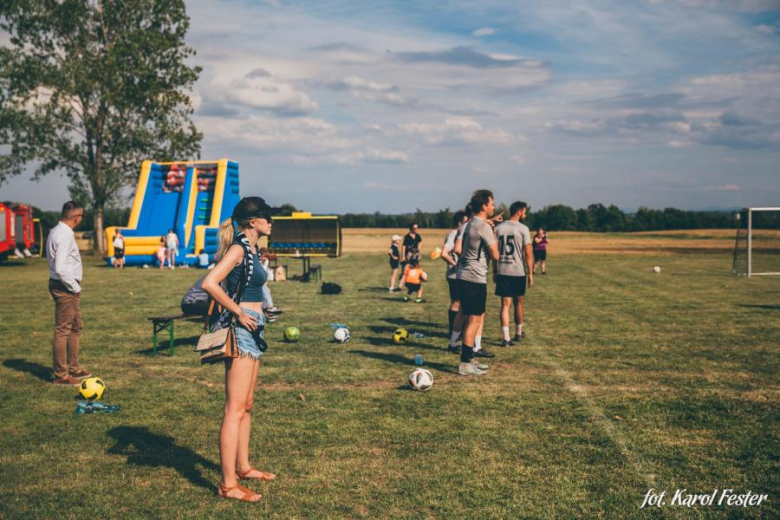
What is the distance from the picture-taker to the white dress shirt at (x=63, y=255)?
865 centimetres

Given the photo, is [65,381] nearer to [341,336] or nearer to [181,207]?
[341,336]

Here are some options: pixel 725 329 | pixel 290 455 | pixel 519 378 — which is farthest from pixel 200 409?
pixel 725 329

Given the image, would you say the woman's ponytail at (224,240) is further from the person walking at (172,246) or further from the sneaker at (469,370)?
the person walking at (172,246)

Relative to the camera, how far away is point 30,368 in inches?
398

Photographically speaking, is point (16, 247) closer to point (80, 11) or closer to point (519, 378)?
point (80, 11)

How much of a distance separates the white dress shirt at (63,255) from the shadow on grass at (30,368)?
5.48ft

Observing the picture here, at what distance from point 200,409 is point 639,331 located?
9.10m

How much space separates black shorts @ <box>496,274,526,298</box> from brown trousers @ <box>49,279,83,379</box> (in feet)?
21.6

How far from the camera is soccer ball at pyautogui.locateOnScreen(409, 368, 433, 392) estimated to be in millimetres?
8620

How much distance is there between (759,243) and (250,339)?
48.5m

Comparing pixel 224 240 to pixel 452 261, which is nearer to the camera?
pixel 224 240

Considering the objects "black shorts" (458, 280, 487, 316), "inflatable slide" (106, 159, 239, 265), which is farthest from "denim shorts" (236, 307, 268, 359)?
"inflatable slide" (106, 159, 239, 265)

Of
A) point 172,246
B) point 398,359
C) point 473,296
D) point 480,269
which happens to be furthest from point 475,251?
point 172,246

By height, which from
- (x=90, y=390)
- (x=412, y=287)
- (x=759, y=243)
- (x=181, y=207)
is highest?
(x=181, y=207)
